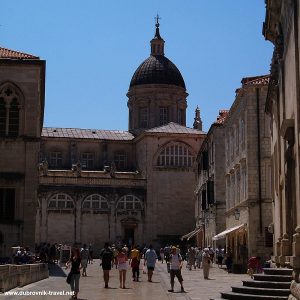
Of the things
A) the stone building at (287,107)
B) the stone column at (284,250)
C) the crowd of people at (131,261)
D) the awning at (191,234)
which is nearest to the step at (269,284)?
the stone building at (287,107)

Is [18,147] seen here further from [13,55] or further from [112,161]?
[112,161]

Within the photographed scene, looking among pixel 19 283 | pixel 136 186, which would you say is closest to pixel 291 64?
pixel 19 283

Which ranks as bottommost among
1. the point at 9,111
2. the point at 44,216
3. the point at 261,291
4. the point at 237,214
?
the point at 261,291

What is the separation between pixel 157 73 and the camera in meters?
83.6

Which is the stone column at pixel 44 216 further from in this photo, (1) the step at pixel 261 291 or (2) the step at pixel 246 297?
(1) the step at pixel 261 291

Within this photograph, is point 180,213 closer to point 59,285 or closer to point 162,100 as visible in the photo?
point 162,100

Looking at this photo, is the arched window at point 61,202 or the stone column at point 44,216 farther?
the arched window at point 61,202

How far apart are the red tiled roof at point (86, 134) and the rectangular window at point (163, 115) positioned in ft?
13.3

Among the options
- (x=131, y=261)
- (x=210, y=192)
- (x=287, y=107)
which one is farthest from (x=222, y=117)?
(x=287, y=107)

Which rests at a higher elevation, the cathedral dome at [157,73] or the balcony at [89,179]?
the cathedral dome at [157,73]

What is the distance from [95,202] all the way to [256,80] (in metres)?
33.4

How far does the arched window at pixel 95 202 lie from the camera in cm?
6788

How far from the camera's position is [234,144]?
4312cm

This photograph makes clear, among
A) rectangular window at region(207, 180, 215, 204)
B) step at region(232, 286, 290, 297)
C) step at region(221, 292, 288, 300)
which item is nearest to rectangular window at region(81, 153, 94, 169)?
rectangular window at region(207, 180, 215, 204)
